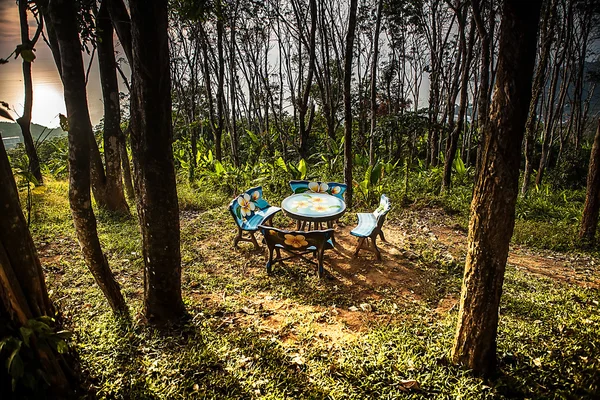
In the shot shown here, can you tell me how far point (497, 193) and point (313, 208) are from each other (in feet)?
11.1

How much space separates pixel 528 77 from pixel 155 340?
140 inches

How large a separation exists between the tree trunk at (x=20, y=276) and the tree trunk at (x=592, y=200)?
7069mm

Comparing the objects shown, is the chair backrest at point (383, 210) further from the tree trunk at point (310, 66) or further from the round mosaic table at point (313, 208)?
the tree trunk at point (310, 66)

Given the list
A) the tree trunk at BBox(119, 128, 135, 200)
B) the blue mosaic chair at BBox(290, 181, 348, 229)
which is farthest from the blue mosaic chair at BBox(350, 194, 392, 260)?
the tree trunk at BBox(119, 128, 135, 200)

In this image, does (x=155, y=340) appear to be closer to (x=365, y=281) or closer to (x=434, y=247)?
(x=365, y=281)

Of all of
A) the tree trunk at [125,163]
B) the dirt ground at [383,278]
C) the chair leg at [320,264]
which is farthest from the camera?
the tree trunk at [125,163]

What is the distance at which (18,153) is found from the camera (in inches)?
583

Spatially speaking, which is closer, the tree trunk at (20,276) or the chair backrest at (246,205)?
the tree trunk at (20,276)

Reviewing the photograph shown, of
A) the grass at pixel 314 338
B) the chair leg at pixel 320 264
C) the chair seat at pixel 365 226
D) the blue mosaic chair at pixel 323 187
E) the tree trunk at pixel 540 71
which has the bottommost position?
the grass at pixel 314 338

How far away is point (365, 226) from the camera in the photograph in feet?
17.2

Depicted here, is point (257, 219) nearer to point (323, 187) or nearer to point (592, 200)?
point (323, 187)

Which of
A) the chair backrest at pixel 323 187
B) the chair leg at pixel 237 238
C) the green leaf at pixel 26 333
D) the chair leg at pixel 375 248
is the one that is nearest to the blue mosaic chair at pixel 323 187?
the chair backrest at pixel 323 187

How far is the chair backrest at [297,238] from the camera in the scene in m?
4.25

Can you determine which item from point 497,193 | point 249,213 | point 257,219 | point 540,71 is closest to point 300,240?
point 257,219
